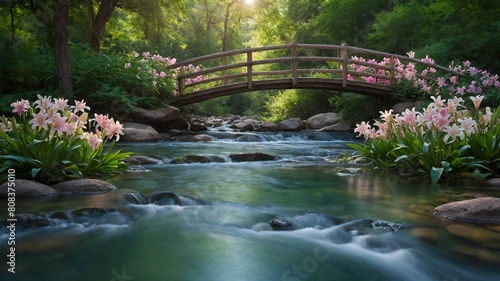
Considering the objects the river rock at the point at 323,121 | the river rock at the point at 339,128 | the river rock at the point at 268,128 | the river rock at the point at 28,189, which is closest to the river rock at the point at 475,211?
the river rock at the point at 28,189

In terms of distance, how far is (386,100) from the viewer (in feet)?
52.5

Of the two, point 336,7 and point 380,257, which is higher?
point 336,7

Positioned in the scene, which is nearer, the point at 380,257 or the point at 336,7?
the point at 380,257

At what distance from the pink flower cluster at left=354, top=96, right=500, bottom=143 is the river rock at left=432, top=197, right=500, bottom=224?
1.49m

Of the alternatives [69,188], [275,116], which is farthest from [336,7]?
[69,188]

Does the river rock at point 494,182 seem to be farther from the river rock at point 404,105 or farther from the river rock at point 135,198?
the river rock at point 404,105

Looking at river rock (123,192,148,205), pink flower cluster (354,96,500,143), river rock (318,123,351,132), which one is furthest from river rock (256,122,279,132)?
river rock (123,192,148,205)

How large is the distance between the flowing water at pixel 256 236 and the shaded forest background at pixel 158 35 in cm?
722

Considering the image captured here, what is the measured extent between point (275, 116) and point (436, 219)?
733 inches

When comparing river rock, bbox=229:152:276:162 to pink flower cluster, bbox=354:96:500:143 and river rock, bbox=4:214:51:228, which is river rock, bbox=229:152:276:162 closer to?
pink flower cluster, bbox=354:96:500:143

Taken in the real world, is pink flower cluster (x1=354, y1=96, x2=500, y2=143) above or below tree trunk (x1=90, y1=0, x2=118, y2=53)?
below

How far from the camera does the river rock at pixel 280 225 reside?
11.4ft

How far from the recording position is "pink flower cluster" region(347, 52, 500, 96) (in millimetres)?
12711

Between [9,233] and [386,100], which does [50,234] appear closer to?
[9,233]
